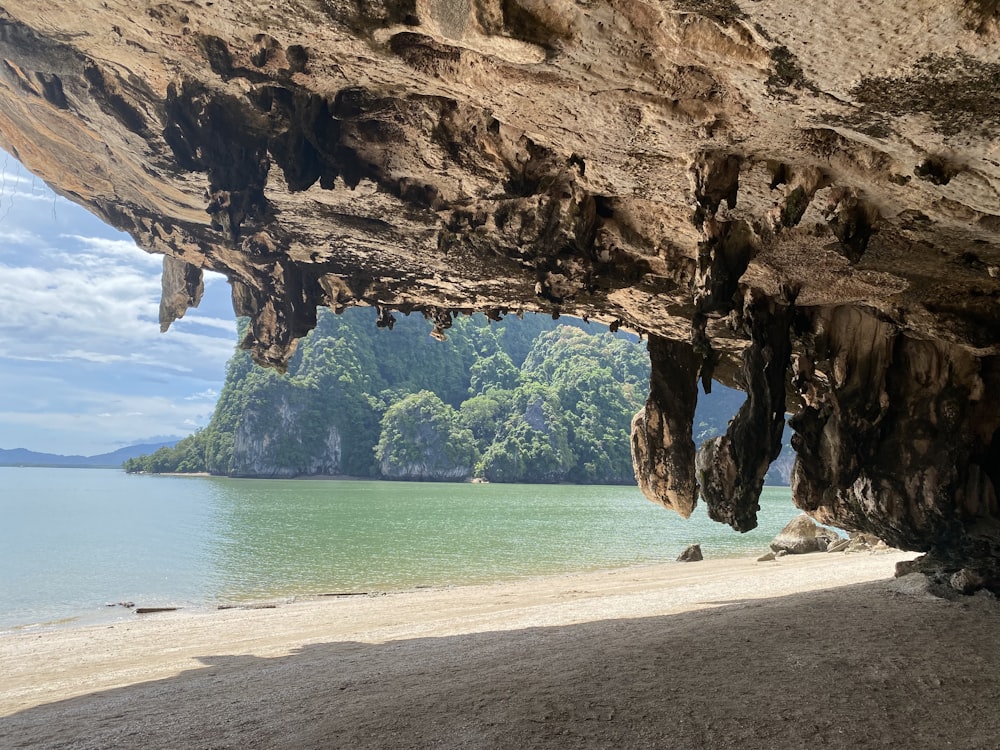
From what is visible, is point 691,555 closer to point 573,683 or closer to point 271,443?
point 573,683

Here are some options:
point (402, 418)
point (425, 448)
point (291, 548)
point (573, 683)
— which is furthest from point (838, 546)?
point (402, 418)

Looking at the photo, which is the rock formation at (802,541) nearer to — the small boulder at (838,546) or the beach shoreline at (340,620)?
the small boulder at (838,546)

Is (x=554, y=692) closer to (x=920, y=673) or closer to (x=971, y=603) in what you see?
(x=920, y=673)

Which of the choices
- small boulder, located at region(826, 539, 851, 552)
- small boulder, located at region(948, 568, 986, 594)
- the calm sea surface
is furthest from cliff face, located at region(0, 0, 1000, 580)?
small boulder, located at region(826, 539, 851, 552)

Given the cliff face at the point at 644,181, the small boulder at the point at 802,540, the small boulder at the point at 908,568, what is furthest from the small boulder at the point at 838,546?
the cliff face at the point at 644,181

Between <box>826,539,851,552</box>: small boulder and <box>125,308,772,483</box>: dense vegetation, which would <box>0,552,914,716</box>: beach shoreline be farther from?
<box>125,308,772,483</box>: dense vegetation

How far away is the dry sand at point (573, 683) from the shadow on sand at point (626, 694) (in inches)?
0.7

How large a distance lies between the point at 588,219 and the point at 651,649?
433 cm

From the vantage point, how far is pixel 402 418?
89000mm

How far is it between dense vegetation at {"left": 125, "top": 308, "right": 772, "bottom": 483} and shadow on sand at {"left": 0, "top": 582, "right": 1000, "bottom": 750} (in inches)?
2955

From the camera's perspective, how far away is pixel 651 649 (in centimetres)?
595

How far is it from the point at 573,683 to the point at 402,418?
279 feet

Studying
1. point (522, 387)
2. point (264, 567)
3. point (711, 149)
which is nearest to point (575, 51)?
point (711, 149)

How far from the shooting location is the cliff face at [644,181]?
387 centimetres
